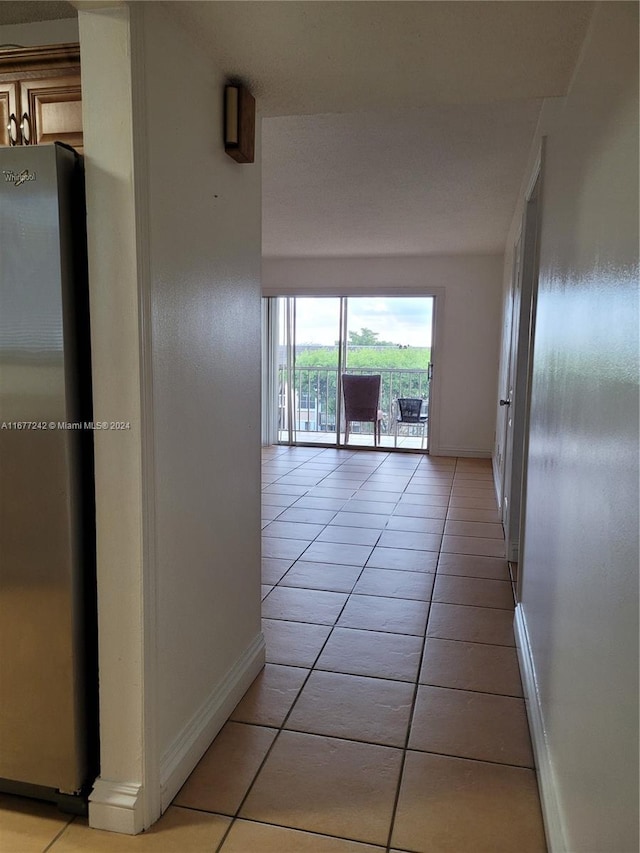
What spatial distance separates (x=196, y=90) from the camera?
1560 mm

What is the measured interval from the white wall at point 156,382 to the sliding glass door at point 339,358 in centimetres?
553

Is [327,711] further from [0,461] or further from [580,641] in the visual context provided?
[0,461]

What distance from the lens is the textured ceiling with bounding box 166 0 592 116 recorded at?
136 cm

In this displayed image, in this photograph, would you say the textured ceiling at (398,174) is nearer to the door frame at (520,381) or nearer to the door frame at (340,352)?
the door frame at (520,381)

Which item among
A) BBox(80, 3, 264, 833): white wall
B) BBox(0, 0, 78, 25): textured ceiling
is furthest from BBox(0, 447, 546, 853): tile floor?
BBox(0, 0, 78, 25): textured ceiling

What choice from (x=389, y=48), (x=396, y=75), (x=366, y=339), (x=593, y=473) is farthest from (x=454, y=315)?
(x=593, y=473)

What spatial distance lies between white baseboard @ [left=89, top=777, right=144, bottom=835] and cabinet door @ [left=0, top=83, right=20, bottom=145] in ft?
5.56

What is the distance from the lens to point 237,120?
5.63 feet

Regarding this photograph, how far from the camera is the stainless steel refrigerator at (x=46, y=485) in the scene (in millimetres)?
1344

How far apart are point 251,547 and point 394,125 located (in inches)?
81.4

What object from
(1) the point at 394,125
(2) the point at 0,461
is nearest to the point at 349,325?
(1) the point at 394,125

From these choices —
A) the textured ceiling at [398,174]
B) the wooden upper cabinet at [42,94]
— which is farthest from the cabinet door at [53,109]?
the textured ceiling at [398,174]

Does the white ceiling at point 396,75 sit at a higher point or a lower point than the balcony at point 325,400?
higher

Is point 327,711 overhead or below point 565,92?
below
